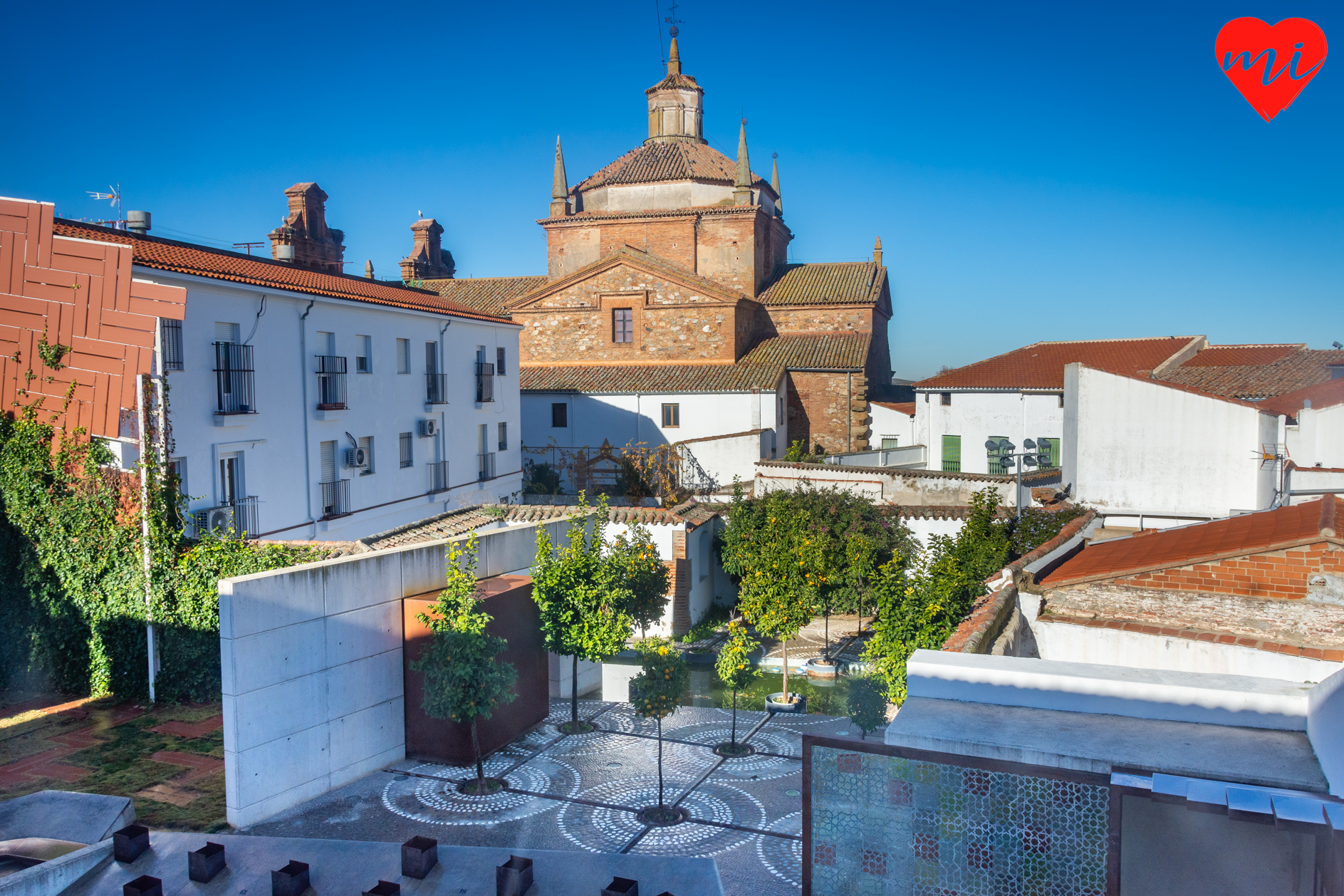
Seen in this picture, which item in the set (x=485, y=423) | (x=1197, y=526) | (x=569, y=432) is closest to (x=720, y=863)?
(x=1197, y=526)

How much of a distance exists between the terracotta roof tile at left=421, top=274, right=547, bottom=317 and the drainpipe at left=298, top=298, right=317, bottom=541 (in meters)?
18.9

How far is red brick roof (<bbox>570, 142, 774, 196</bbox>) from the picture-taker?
111 ft

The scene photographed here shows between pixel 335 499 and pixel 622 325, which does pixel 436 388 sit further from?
pixel 622 325

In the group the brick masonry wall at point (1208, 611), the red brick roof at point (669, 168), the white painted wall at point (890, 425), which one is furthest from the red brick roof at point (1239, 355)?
the brick masonry wall at point (1208, 611)

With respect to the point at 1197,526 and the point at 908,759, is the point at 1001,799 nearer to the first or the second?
the point at 908,759

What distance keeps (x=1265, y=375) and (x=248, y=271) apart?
25.7 meters

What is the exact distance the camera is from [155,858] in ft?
18.0

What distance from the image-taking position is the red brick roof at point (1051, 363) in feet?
95.2

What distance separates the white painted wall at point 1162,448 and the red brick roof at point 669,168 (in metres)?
19.1

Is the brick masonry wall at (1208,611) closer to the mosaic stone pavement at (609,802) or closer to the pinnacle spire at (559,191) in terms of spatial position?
the mosaic stone pavement at (609,802)

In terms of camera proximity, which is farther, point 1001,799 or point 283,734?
point 283,734

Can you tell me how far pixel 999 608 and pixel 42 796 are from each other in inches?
331

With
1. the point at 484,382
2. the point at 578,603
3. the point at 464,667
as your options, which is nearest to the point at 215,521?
the point at 578,603

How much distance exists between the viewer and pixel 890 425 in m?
31.5
